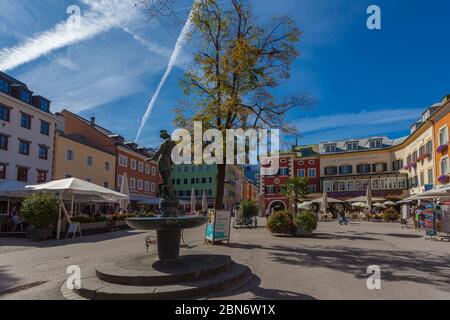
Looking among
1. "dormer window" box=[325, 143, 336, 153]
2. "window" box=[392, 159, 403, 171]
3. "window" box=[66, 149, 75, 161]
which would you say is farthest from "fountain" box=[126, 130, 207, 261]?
"dormer window" box=[325, 143, 336, 153]

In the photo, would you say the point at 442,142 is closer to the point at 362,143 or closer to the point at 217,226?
the point at 362,143

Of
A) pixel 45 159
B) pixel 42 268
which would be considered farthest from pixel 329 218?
pixel 42 268

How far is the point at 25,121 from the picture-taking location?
101ft

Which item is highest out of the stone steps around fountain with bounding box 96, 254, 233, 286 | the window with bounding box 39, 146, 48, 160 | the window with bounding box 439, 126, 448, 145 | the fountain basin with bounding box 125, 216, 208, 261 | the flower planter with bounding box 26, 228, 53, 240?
the window with bounding box 439, 126, 448, 145

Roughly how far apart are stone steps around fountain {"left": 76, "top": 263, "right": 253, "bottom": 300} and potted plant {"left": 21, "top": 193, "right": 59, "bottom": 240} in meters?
11.0

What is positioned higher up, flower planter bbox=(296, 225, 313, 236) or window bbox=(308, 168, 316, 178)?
window bbox=(308, 168, 316, 178)

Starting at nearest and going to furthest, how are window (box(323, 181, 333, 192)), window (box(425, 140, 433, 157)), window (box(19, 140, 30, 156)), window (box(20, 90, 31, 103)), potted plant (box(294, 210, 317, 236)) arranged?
potted plant (box(294, 210, 317, 236))
window (box(19, 140, 30, 156))
window (box(20, 90, 31, 103))
window (box(425, 140, 433, 157))
window (box(323, 181, 333, 192))

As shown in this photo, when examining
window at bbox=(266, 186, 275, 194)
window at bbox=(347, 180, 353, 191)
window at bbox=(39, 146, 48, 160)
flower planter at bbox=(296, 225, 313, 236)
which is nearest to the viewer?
flower planter at bbox=(296, 225, 313, 236)

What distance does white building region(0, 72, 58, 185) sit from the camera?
2827 centimetres

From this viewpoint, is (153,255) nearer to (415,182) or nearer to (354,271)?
(354,271)

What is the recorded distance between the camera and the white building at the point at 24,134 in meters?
28.3

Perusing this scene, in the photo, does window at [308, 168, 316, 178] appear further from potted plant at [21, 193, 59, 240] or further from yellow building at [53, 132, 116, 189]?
potted plant at [21, 193, 59, 240]

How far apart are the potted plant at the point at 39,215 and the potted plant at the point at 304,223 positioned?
12750 millimetres

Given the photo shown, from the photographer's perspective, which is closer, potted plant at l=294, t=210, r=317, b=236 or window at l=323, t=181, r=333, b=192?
potted plant at l=294, t=210, r=317, b=236
